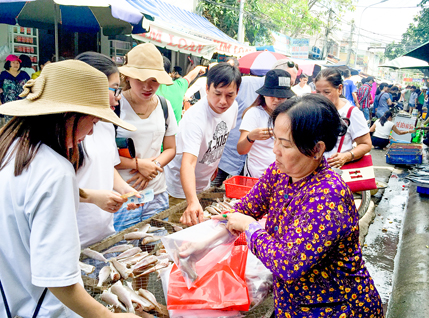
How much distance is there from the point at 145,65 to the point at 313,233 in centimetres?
193

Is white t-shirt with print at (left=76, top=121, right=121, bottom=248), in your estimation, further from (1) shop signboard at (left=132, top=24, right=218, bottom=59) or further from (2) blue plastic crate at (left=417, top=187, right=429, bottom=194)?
(1) shop signboard at (left=132, top=24, right=218, bottom=59)

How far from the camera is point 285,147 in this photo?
148 centimetres

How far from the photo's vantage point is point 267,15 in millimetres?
22828

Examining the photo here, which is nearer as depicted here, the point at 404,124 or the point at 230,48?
the point at 404,124

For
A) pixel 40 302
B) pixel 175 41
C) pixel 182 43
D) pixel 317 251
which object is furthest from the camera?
pixel 182 43

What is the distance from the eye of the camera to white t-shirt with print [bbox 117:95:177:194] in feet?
8.82

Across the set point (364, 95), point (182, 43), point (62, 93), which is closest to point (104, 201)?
point (62, 93)

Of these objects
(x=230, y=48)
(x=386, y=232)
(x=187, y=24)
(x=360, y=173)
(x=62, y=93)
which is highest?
(x=187, y=24)

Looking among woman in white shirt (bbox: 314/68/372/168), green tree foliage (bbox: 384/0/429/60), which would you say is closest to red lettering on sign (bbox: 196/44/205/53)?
woman in white shirt (bbox: 314/68/372/168)

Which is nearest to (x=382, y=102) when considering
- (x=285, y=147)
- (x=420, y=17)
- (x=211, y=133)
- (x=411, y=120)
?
(x=411, y=120)

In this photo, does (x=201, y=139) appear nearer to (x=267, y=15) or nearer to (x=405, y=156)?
(x=405, y=156)

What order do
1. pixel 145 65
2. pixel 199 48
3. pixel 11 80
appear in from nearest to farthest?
1. pixel 145 65
2. pixel 11 80
3. pixel 199 48

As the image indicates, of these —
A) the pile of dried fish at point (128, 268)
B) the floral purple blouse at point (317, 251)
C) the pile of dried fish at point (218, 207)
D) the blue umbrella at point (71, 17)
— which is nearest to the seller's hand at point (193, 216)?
the pile of dried fish at point (218, 207)

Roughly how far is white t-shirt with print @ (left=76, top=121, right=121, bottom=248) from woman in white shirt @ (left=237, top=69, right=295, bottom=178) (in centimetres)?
134
